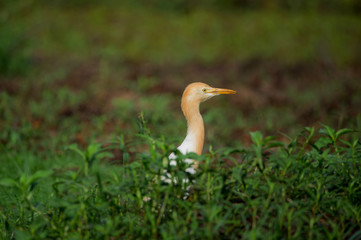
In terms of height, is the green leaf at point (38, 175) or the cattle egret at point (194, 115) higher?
the cattle egret at point (194, 115)

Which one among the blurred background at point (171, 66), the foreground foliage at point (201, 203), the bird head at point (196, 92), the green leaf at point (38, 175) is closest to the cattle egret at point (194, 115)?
→ the bird head at point (196, 92)

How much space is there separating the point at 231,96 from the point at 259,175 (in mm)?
5191

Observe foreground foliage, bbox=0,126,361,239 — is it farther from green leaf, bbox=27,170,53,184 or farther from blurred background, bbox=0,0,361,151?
blurred background, bbox=0,0,361,151

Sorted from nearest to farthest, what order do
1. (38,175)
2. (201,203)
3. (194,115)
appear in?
1. (38,175)
2. (201,203)
3. (194,115)

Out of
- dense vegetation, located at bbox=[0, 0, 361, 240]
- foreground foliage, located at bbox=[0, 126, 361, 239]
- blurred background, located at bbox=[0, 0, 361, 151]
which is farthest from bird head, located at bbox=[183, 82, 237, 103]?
foreground foliage, located at bbox=[0, 126, 361, 239]

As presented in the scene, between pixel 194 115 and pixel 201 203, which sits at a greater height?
pixel 194 115

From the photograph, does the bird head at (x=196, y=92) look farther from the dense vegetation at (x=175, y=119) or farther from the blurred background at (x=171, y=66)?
the blurred background at (x=171, y=66)

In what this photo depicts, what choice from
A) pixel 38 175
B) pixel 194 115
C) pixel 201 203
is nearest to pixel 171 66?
pixel 194 115

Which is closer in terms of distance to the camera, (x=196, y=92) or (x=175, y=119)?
(x=196, y=92)

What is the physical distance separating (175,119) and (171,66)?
3232mm

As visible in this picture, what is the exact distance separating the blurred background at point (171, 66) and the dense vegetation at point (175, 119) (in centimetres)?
3

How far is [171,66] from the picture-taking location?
9.04m

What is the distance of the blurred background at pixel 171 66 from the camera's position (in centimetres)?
583

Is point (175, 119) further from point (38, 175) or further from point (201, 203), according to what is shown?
point (38, 175)
